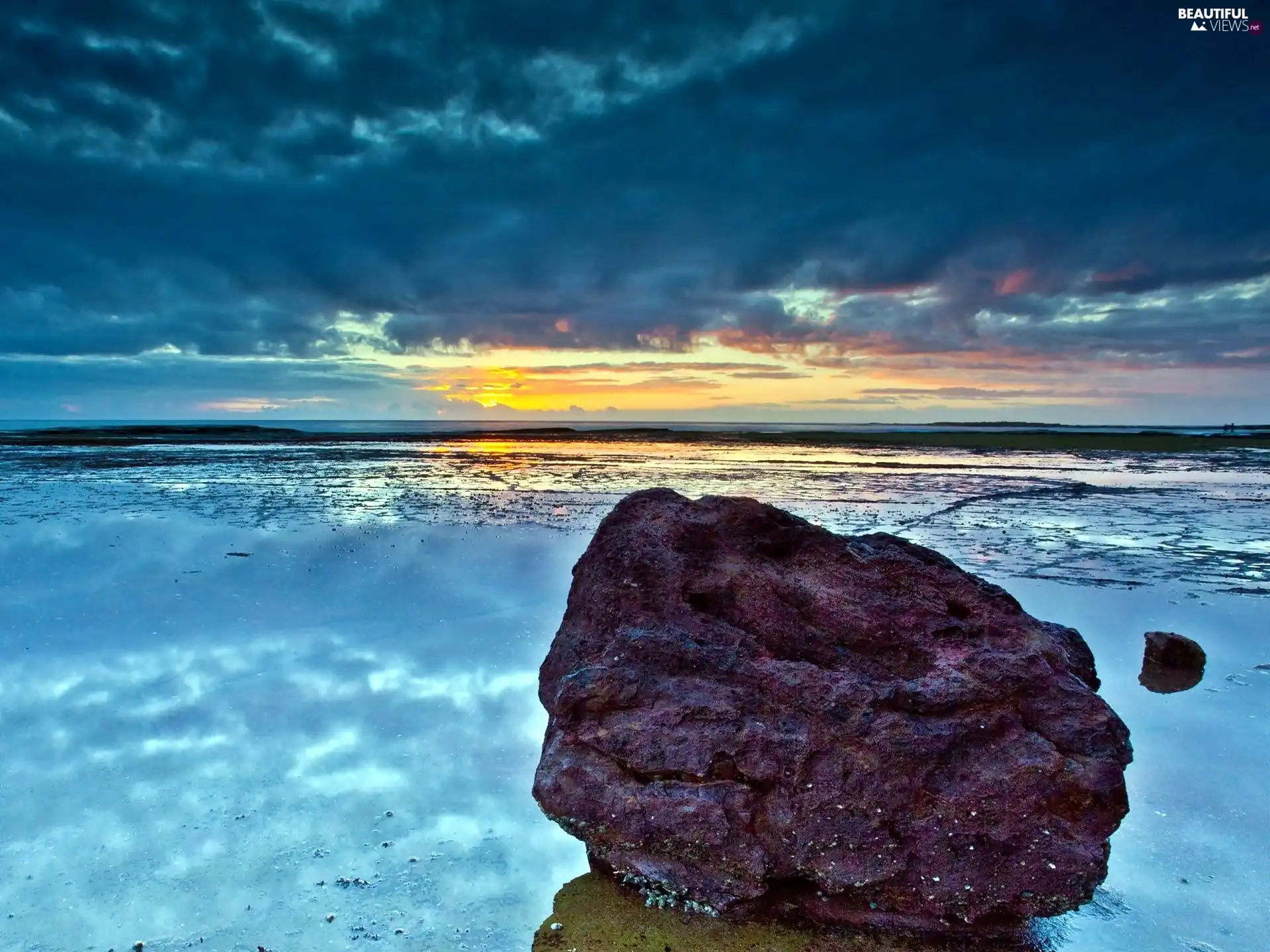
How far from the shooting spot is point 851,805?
3957mm

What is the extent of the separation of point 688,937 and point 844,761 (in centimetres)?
126

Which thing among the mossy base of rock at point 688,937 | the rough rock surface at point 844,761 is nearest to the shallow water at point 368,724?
the mossy base of rock at point 688,937

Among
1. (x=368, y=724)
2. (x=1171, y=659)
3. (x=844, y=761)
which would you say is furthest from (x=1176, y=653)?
(x=368, y=724)

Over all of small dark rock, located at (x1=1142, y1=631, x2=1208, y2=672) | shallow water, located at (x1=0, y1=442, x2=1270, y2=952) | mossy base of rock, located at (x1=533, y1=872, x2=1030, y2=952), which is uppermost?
small dark rock, located at (x1=1142, y1=631, x2=1208, y2=672)

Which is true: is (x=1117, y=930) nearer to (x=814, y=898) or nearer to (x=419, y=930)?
(x=814, y=898)

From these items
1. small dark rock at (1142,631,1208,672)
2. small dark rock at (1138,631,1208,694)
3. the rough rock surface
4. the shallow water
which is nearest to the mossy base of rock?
the rough rock surface

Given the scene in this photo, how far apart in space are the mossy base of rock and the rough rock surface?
85 mm

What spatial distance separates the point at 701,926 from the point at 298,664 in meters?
5.36

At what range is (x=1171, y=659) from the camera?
24.3 ft

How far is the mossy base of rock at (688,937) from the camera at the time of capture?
3.67 metres

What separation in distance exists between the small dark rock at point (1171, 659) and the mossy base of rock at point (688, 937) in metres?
4.83

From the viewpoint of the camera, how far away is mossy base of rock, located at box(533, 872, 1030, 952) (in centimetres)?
367

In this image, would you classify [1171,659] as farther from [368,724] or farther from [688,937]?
[368,724]

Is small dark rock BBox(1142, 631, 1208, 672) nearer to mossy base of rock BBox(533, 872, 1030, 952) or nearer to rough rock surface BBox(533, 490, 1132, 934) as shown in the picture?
rough rock surface BBox(533, 490, 1132, 934)
